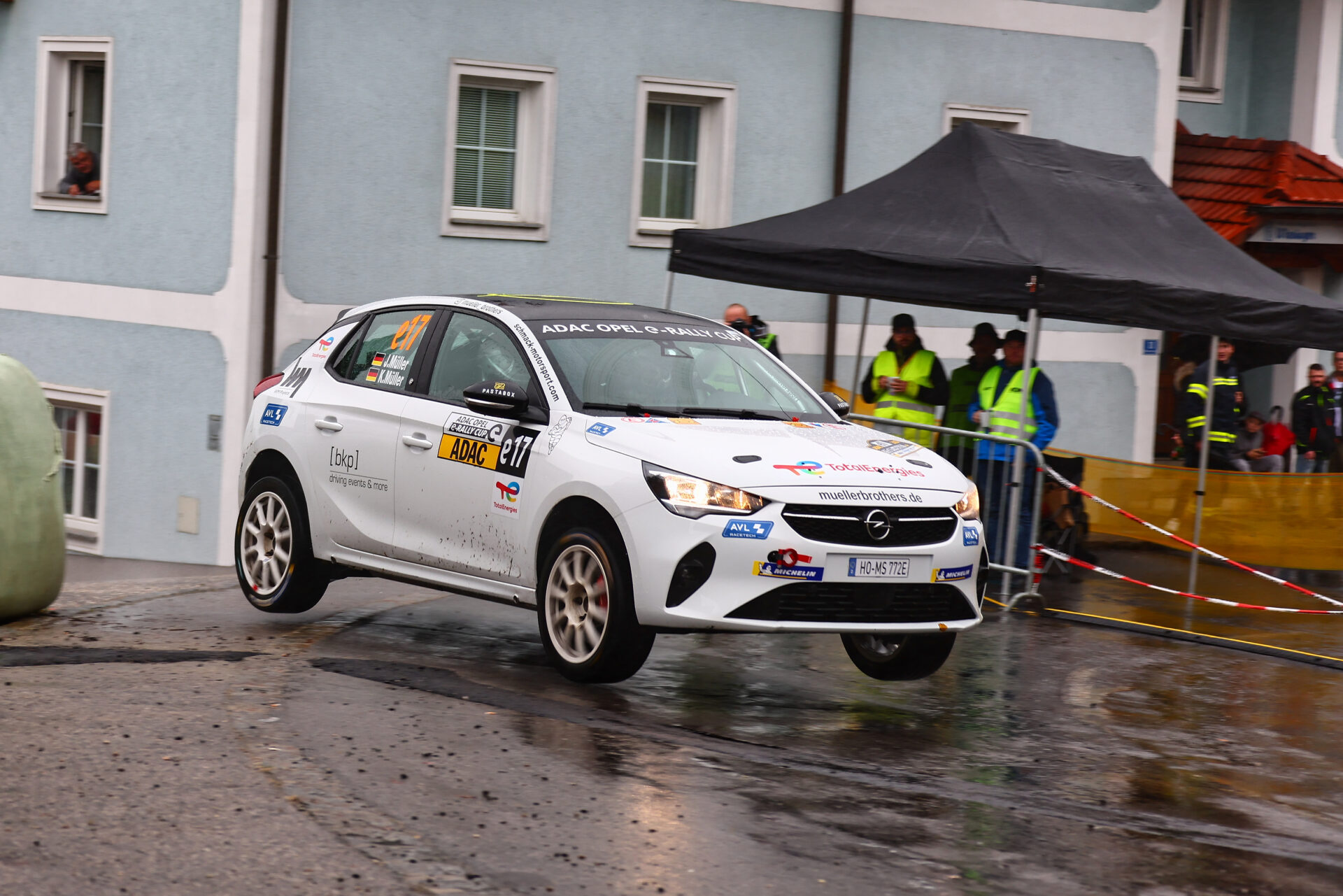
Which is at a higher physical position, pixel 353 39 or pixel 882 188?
pixel 353 39

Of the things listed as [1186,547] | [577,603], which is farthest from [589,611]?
[1186,547]

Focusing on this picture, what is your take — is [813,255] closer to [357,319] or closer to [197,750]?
[357,319]

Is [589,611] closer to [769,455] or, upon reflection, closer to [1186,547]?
[769,455]

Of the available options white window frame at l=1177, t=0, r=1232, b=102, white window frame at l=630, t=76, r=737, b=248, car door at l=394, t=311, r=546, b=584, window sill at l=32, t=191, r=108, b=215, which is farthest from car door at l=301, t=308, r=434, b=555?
white window frame at l=1177, t=0, r=1232, b=102

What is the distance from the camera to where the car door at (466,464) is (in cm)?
823

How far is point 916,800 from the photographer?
636 centimetres

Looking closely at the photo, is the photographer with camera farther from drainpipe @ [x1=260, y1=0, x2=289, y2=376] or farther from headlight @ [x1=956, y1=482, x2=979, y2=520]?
headlight @ [x1=956, y1=482, x2=979, y2=520]

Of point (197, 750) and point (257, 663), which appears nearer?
point (197, 750)

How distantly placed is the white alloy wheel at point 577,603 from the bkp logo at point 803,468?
878 mm

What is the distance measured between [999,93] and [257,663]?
12.8m

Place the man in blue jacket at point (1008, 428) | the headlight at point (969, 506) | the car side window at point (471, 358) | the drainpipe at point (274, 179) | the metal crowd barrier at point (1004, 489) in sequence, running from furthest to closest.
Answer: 1. the drainpipe at point (274, 179)
2. the man in blue jacket at point (1008, 428)
3. the metal crowd barrier at point (1004, 489)
4. the car side window at point (471, 358)
5. the headlight at point (969, 506)

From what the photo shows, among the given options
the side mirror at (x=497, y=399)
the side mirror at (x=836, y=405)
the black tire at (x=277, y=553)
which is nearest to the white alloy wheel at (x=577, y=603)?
the side mirror at (x=497, y=399)

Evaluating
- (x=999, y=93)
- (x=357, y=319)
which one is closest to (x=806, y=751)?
(x=357, y=319)

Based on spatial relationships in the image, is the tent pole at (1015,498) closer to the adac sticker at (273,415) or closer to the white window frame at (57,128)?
the adac sticker at (273,415)
